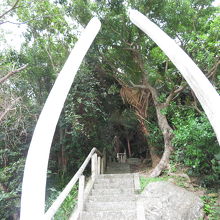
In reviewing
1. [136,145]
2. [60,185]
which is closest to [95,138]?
[60,185]

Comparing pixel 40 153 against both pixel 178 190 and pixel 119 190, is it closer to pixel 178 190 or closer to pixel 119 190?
pixel 119 190

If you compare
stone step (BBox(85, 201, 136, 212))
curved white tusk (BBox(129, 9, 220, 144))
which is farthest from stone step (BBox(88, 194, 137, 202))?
curved white tusk (BBox(129, 9, 220, 144))

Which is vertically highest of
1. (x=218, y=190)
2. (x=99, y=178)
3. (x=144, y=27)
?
(x=144, y=27)

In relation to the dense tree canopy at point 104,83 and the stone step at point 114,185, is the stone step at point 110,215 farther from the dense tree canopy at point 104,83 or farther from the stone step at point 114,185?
the dense tree canopy at point 104,83

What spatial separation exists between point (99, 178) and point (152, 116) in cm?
274

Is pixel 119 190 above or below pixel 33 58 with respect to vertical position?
below

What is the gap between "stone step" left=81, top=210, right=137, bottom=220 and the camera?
234cm

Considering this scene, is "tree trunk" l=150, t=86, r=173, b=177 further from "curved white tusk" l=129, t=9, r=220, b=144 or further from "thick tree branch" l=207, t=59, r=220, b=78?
"curved white tusk" l=129, t=9, r=220, b=144

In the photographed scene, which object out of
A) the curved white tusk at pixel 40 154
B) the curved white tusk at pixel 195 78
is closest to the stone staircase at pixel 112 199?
the curved white tusk at pixel 40 154

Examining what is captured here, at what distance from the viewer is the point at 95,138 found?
5.30 metres

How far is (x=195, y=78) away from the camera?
2004 millimetres

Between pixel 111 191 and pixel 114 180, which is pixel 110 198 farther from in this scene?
pixel 114 180

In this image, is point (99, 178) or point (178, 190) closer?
point (178, 190)

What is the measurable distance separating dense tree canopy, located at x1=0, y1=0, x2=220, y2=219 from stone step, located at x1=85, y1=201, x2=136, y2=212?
5.06 feet
